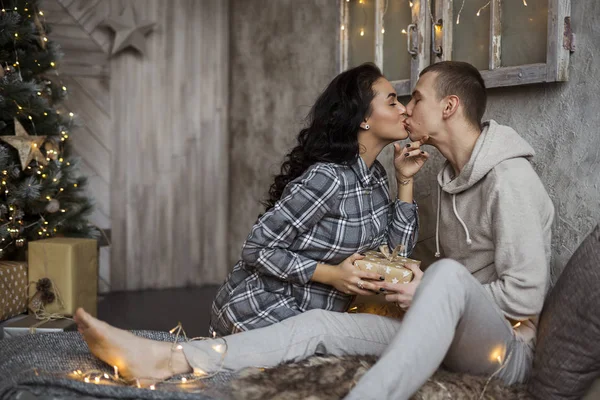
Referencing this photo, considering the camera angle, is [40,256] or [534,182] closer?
[534,182]

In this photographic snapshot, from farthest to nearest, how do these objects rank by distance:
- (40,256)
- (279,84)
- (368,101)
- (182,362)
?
(279,84)
(40,256)
(368,101)
(182,362)

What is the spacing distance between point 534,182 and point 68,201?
2.56m

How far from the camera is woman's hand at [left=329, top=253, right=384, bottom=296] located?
2016mm

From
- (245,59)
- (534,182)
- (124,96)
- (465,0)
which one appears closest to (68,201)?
(124,96)

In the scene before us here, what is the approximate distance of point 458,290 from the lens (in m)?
1.62

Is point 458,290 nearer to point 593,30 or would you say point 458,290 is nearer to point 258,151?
point 593,30

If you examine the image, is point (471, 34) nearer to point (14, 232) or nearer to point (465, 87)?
point (465, 87)

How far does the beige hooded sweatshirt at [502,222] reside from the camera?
181cm

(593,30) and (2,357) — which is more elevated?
→ (593,30)

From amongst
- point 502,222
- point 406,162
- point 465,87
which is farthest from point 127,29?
point 502,222

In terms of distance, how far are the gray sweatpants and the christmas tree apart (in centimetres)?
174

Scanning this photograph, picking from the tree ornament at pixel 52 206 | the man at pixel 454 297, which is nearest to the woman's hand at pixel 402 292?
the man at pixel 454 297

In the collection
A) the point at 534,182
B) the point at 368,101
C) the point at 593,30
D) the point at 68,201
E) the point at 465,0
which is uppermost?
the point at 465,0

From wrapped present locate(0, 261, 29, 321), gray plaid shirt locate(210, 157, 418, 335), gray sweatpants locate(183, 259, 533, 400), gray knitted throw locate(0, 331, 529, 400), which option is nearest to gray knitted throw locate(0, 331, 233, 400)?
gray knitted throw locate(0, 331, 529, 400)
